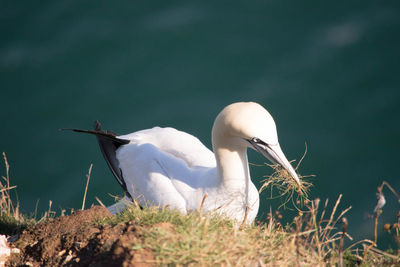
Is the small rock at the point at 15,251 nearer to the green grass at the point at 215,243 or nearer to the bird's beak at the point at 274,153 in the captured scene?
the green grass at the point at 215,243

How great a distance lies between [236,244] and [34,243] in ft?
4.79

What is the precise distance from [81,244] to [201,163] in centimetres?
221

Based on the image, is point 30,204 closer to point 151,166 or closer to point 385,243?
point 151,166

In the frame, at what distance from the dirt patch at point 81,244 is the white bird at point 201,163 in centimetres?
44

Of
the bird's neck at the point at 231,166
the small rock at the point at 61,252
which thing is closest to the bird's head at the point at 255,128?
the bird's neck at the point at 231,166

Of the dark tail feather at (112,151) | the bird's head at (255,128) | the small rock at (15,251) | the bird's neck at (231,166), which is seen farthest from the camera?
the dark tail feather at (112,151)

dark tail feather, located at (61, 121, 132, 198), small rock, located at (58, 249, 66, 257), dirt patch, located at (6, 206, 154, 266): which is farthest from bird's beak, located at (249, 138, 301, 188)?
dark tail feather, located at (61, 121, 132, 198)

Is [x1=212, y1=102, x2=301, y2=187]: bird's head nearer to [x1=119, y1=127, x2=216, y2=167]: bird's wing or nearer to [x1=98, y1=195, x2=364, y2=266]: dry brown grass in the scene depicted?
[x1=98, y1=195, x2=364, y2=266]: dry brown grass

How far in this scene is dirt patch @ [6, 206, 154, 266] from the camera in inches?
118

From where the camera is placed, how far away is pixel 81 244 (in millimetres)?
3285

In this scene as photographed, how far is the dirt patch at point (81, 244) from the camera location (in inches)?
118

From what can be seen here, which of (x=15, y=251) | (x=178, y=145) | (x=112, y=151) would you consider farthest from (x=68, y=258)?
(x=112, y=151)

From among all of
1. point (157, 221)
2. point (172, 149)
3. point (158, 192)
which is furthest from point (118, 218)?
point (172, 149)

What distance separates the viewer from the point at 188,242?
115 inches
